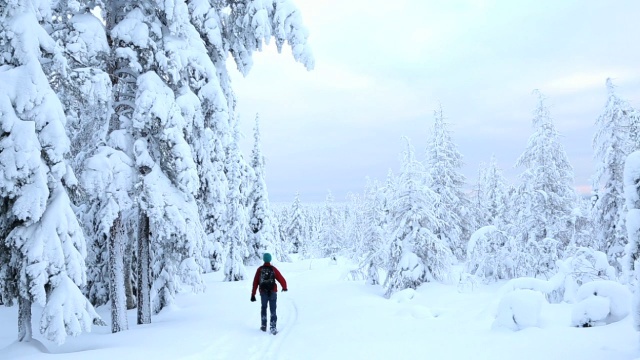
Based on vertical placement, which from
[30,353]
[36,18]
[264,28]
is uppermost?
[264,28]

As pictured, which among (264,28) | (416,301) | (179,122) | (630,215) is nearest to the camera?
(630,215)

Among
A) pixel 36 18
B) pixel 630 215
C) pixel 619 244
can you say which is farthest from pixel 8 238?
pixel 619 244

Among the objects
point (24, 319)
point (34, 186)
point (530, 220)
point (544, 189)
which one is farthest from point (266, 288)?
point (544, 189)

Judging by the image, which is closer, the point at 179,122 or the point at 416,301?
the point at 179,122

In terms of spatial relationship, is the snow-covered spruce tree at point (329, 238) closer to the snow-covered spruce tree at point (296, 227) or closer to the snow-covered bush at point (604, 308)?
the snow-covered spruce tree at point (296, 227)

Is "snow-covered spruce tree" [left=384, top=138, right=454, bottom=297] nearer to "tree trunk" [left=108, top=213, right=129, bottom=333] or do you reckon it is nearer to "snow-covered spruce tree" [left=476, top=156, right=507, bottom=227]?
"tree trunk" [left=108, top=213, right=129, bottom=333]

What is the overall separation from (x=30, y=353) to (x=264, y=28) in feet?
32.8

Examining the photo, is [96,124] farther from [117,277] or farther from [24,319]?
[24,319]

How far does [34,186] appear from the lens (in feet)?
26.5

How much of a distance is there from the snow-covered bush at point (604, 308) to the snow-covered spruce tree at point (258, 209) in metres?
32.8

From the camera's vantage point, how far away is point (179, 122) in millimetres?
10820

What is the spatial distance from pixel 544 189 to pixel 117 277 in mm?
22733

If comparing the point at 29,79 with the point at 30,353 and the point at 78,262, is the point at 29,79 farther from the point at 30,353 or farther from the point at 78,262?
the point at 30,353

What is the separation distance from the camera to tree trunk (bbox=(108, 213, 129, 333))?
35.6 feet
